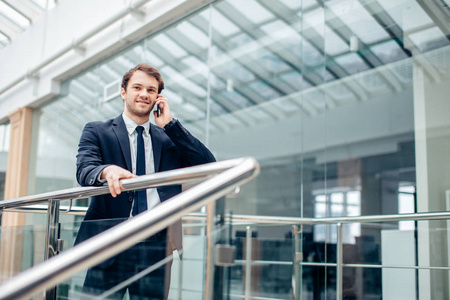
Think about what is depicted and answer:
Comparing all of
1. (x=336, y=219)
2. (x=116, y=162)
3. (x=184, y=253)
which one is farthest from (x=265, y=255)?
(x=184, y=253)

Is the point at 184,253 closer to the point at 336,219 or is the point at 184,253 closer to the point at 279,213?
the point at 336,219

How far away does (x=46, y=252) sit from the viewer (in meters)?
2.37

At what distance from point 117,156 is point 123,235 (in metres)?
1.20

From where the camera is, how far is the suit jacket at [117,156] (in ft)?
7.23

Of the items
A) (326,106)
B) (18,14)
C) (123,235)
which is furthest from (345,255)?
(18,14)

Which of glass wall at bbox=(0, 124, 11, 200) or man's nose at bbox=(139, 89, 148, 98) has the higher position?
glass wall at bbox=(0, 124, 11, 200)

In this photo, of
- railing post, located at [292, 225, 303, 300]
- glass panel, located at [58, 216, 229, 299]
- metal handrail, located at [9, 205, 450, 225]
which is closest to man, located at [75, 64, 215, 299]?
glass panel, located at [58, 216, 229, 299]

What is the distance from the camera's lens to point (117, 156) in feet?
7.59

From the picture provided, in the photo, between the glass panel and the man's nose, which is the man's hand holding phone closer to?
the man's nose

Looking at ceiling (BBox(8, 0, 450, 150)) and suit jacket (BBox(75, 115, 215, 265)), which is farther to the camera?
ceiling (BBox(8, 0, 450, 150))

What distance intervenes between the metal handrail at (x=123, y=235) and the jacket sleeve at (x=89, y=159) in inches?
29.4

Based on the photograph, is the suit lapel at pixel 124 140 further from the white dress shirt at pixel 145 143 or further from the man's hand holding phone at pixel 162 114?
the man's hand holding phone at pixel 162 114

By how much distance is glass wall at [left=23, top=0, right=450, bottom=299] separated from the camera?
397 cm

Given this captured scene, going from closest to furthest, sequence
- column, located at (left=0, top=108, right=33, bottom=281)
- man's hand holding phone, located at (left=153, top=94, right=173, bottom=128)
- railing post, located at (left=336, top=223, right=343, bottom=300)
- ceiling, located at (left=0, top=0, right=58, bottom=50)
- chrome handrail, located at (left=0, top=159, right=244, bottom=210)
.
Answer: chrome handrail, located at (left=0, top=159, right=244, bottom=210), man's hand holding phone, located at (left=153, top=94, right=173, bottom=128), railing post, located at (left=336, top=223, right=343, bottom=300), ceiling, located at (left=0, top=0, right=58, bottom=50), column, located at (left=0, top=108, right=33, bottom=281)
